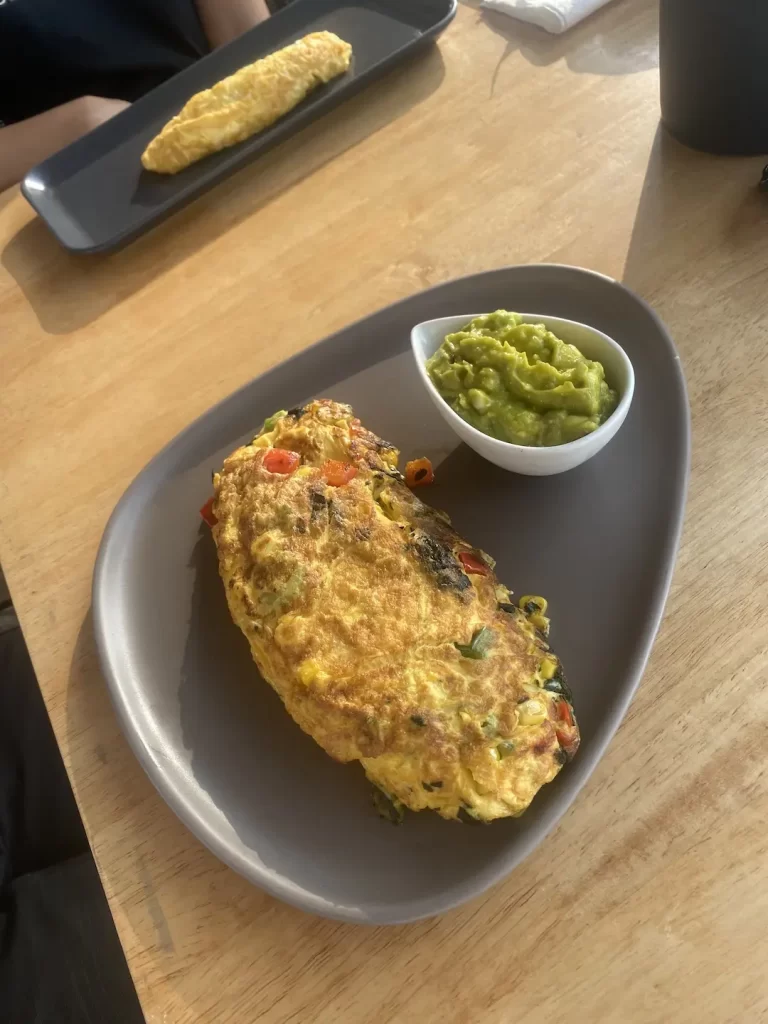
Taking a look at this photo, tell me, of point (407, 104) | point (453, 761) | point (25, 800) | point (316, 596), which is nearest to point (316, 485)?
point (316, 596)

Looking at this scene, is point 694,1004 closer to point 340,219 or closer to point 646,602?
point 646,602

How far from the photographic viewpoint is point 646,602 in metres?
1.27

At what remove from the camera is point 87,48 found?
2609 millimetres

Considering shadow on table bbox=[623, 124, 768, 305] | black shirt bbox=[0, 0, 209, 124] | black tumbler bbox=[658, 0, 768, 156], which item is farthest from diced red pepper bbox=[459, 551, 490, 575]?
black shirt bbox=[0, 0, 209, 124]

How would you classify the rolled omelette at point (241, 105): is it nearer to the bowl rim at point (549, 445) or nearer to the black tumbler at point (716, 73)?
the black tumbler at point (716, 73)

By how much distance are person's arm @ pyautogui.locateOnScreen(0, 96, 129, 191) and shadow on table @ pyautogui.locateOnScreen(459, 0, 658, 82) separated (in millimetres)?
1284

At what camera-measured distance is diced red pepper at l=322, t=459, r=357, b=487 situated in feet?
4.25

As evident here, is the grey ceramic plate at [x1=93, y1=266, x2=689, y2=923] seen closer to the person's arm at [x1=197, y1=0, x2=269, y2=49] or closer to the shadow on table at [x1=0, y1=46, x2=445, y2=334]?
the shadow on table at [x1=0, y1=46, x2=445, y2=334]

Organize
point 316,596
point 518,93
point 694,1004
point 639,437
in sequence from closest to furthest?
point 694,1004 < point 316,596 < point 639,437 < point 518,93

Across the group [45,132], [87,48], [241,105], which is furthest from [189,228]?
[87,48]

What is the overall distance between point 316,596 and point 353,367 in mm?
640

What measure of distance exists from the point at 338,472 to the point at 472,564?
28cm

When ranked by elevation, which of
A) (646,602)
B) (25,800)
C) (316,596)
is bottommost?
(25,800)

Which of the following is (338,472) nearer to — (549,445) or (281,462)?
(281,462)
